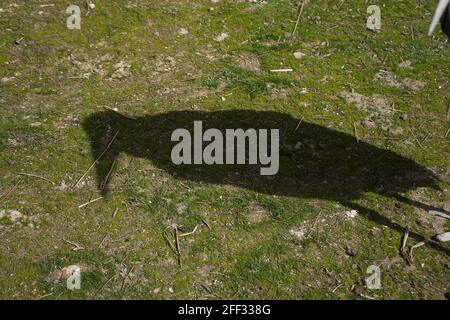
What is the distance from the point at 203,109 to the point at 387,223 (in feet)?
8.19

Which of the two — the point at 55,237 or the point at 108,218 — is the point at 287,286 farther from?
the point at 55,237

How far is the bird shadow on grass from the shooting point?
5.46 metres

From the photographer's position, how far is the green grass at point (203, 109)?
4.71 meters

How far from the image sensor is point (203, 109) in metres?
6.39

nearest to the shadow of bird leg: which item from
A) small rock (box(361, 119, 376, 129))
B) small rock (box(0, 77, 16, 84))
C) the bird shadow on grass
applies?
the bird shadow on grass

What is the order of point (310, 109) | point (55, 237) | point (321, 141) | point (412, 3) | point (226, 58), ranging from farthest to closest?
1. point (412, 3)
2. point (226, 58)
3. point (310, 109)
4. point (321, 141)
5. point (55, 237)

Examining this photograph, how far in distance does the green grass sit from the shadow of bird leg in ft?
0.19

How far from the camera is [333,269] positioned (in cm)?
477

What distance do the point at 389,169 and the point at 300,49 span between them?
2.39m

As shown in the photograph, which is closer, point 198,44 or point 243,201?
point 243,201

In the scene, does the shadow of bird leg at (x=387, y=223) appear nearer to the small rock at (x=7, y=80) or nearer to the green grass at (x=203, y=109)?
the green grass at (x=203, y=109)

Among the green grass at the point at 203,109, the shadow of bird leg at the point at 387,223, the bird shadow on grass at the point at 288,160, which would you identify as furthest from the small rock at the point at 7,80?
the shadow of bird leg at the point at 387,223

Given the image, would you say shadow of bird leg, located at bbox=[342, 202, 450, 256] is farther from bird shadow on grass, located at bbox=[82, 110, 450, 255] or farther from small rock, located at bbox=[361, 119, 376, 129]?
small rock, located at bbox=[361, 119, 376, 129]

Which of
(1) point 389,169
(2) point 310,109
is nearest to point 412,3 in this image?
(2) point 310,109
